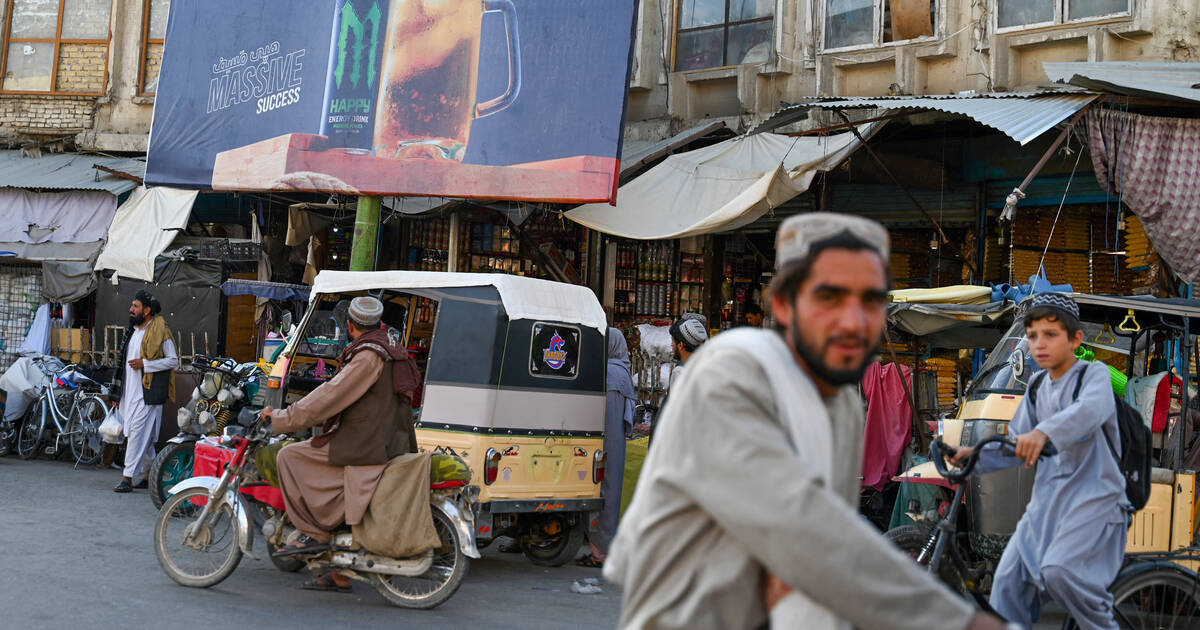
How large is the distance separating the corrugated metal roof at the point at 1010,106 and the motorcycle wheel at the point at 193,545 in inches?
242

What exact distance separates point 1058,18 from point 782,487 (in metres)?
12.1

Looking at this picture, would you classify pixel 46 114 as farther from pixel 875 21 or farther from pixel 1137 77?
pixel 1137 77

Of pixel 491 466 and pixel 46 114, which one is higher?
pixel 46 114

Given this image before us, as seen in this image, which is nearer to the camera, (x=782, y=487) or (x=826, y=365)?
(x=782, y=487)

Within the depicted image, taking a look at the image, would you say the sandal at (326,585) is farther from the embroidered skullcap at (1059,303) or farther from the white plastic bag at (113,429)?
the white plastic bag at (113,429)

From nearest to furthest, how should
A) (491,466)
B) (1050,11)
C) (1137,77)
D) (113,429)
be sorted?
(491,466), (1137,77), (1050,11), (113,429)

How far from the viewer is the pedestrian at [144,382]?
12.3 metres

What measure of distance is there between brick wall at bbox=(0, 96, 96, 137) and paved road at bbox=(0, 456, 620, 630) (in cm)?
Answer: 1103

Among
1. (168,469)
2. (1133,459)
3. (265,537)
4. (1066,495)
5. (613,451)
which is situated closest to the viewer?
(1066,495)

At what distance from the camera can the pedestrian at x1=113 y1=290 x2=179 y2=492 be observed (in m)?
12.3

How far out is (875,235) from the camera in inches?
83.4

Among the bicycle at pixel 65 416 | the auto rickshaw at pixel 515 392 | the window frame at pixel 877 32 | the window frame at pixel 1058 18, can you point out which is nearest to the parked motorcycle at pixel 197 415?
the auto rickshaw at pixel 515 392

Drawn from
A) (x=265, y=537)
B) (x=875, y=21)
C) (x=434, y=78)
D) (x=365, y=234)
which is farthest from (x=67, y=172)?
(x=265, y=537)

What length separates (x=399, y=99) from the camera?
14.5m
